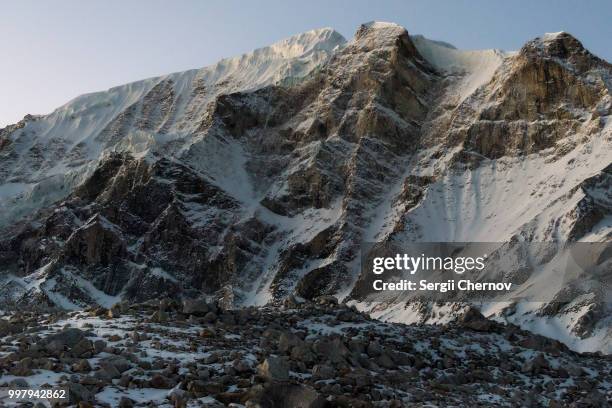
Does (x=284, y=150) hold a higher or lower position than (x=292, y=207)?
higher

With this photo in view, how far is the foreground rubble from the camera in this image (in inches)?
815

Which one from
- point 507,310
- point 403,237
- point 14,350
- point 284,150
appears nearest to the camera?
point 14,350

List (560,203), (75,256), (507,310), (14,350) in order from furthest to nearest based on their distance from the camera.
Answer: (75,256)
(560,203)
(507,310)
(14,350)

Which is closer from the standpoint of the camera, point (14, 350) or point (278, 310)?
point (14, 350)

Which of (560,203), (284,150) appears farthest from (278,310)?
(284,150)

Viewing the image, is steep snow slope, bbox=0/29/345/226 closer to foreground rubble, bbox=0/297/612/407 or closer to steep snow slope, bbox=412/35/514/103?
steep snow slope, bbox=412/35/514/103

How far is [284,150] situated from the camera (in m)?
148

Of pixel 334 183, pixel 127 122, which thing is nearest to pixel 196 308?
pixel 334 183

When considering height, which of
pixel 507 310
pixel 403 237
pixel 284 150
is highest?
pixel 284 150

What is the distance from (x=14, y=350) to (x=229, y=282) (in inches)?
3951

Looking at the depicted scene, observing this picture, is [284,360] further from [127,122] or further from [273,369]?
[127,122]

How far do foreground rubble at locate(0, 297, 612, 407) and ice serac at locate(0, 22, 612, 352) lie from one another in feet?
190

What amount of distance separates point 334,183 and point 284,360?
363ft

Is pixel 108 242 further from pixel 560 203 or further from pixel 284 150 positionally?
pixel 560 203
